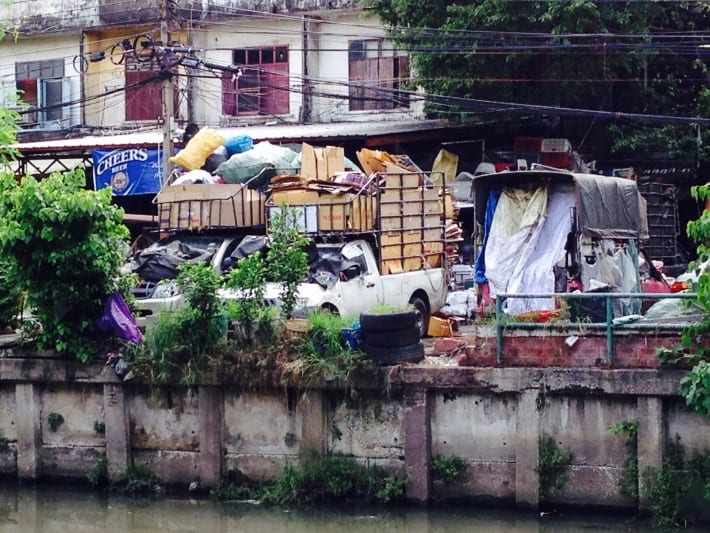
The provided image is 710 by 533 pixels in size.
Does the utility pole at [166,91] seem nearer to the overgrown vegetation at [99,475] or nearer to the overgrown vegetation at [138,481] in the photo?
the overgrown vegetation at [99,475]

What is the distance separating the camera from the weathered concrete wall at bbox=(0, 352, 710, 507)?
13.0m

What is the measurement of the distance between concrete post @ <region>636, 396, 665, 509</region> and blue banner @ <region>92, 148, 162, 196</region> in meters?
13.6

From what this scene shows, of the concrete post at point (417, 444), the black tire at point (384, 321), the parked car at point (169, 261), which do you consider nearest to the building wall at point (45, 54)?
the parked car at point (169, 261)

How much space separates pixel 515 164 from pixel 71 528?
43.6 ft

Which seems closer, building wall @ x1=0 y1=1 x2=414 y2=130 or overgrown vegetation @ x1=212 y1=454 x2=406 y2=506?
overgrown vegetation @ x1=212 y1=454 x2=406 y2=506

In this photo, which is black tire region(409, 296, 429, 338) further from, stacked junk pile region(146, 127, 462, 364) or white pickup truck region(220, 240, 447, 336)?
stacked junk pile region(146, 127, 462, 364)

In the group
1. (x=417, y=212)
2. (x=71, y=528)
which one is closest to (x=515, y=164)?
(x=417, y=212)

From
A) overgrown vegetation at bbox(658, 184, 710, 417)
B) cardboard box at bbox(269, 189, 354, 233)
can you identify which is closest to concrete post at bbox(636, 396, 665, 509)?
overgrown vegetation at bbox(658, 184, 710, 417)

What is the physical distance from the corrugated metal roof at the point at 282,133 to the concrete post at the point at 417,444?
11.1 metres

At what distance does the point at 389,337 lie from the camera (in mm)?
13688

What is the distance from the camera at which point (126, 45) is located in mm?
28281

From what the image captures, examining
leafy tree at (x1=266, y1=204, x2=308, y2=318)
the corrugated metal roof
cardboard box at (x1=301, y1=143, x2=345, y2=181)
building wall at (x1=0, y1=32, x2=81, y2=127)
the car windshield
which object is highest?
building wall at (x1=0, y1=32, x2=81, y2=127)

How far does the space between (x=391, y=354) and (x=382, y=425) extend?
2.86 ft

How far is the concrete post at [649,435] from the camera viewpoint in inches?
501
